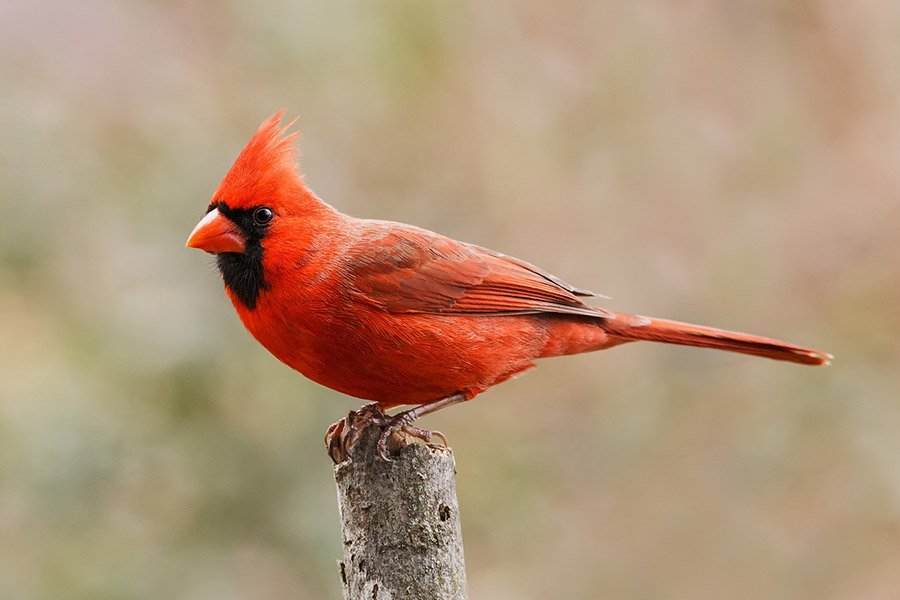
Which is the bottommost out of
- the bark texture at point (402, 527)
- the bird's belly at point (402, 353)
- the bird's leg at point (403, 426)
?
the bark texture at point (402, 527)

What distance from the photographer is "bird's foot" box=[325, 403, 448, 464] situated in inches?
104

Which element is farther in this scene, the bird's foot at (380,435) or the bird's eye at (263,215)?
the bird's eye at (263,215)

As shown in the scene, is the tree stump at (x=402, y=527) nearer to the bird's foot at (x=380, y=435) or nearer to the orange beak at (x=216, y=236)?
the bird's foot at (x=380, y=435)

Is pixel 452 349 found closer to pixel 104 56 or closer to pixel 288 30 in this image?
pixel 288 30

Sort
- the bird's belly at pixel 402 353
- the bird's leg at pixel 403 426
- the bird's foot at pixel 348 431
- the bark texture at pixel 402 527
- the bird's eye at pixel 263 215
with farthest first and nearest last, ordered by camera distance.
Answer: the bird's eye at pixel 263 215 → the bird's belly at pixel 402 353 → the bird's foot at pixel 348 431 → the bird's leg at pixel 403 426 → the bark texture at pixel 402 527

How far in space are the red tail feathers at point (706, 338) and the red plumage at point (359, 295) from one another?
4cm

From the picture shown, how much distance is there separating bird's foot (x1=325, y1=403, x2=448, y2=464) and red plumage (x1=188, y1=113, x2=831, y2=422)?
15 centimetres

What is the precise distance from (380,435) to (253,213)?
874 millimetres

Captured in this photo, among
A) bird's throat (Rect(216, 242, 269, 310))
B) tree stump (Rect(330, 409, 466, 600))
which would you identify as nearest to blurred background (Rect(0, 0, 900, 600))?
bird's throat (Rect(216, 242, 269, 310))

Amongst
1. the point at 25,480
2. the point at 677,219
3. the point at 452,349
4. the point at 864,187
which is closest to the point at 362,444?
the point at 452,349

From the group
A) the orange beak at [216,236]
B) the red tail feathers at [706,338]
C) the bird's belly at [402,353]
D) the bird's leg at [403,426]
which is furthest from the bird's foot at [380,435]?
the red tail feathers at [706,338]

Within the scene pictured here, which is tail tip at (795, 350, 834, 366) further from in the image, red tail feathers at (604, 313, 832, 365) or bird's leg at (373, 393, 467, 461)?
bird's leg at (373, 393, 467, 461)

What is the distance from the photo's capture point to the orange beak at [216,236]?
3.15 meters

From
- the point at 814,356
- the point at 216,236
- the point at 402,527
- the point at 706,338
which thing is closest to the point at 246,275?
the point at 216,236
